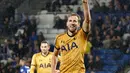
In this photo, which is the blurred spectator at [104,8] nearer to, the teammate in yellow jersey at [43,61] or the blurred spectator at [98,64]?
the blurred spectator at [98,64]

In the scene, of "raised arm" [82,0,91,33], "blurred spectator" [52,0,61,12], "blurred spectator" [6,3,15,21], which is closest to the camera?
"raised arm" [82,0,91,33]

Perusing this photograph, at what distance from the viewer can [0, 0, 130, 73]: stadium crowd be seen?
18.4 meters

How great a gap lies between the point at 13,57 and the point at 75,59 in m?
12.8

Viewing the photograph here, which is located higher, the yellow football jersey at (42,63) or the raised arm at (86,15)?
the raised arm at (86,15)

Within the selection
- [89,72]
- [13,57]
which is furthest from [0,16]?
[89,72]

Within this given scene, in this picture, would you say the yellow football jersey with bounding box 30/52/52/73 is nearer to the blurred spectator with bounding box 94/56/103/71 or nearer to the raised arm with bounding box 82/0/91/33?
the raised arm with bounding box 82/0/91/33

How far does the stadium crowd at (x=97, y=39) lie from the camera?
18.4 meters

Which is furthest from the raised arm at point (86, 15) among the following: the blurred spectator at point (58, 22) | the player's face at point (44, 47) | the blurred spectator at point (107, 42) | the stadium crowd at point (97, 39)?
the blurred spectator at point (58, 22)

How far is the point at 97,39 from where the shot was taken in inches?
747

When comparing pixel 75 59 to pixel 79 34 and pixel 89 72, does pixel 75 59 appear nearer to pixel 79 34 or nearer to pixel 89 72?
pixel 79 34

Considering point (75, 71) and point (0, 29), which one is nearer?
point (75, 71)

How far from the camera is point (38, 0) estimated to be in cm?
2441

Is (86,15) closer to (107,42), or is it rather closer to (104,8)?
(107,42)

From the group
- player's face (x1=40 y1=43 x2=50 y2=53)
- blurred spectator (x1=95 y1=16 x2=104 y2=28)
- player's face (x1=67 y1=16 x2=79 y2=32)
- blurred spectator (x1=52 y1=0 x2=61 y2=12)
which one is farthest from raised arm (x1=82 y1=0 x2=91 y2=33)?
blurred spectator (x1=52 y1=0 x2=61 y2=12)
